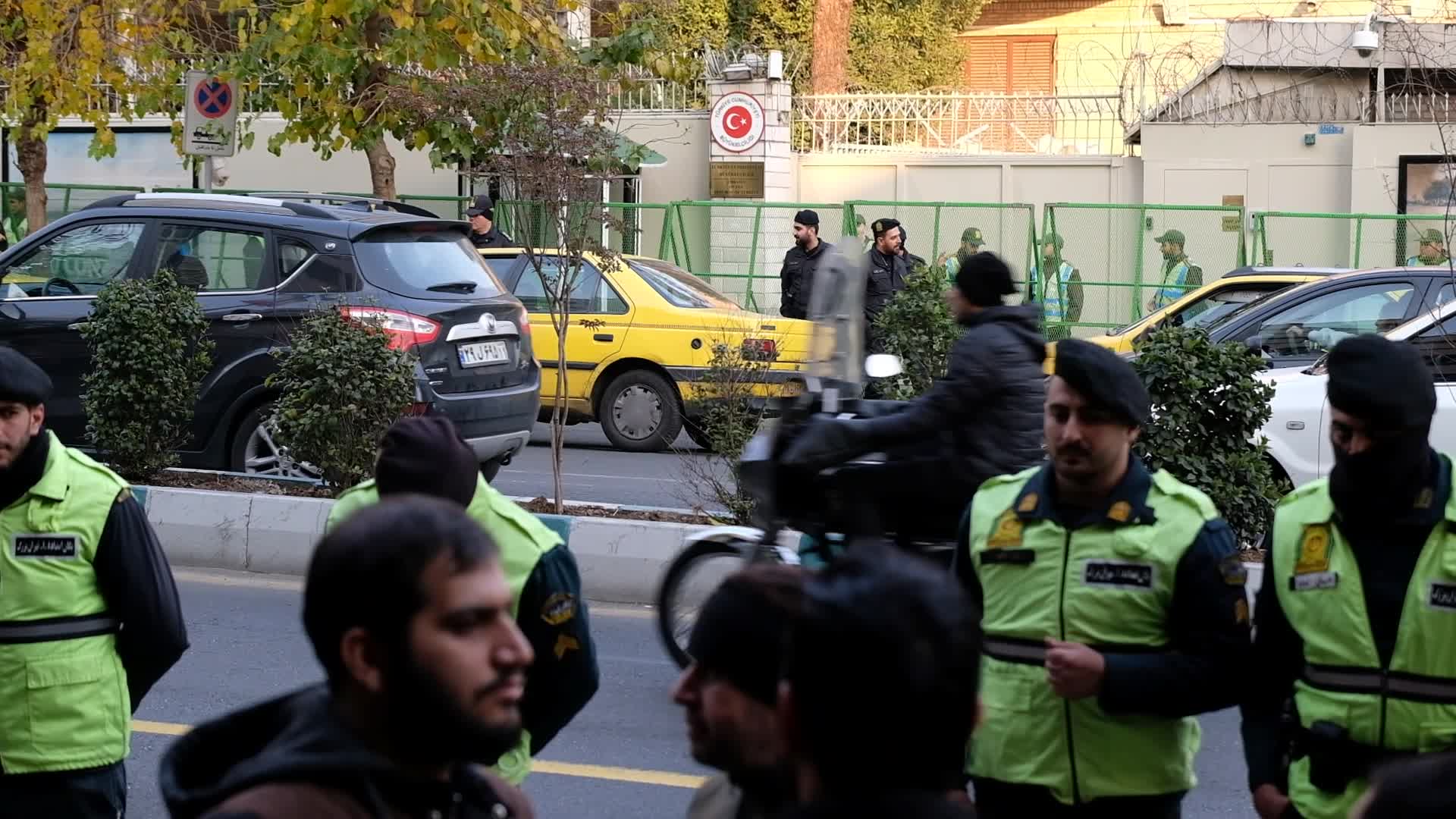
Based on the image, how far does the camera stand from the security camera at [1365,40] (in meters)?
24.8

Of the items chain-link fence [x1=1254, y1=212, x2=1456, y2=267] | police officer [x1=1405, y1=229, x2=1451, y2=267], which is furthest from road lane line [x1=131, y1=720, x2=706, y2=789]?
chain-link fence [x1=1254, y1=212, x2=1456, y2=267]

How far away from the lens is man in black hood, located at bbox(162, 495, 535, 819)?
7.00 ft

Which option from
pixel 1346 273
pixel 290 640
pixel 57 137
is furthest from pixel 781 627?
pixel 57 137

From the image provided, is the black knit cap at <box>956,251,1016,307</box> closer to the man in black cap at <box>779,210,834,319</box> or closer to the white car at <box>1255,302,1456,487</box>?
the white car at <box>1255,302,1456,487</box>

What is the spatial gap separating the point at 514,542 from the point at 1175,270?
19.9 meters

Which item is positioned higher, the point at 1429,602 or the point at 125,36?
the point at 125,36

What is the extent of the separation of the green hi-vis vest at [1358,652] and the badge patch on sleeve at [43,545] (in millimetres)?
2522

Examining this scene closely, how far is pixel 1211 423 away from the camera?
28.4ft

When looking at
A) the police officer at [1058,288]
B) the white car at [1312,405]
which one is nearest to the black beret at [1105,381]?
the white car at [1312,405]

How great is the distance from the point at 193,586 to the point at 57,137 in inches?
871

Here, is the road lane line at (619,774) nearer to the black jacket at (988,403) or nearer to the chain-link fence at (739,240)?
the black jacket at (988,403)

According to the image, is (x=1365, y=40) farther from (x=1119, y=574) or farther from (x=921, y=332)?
(x=1119, y=574)

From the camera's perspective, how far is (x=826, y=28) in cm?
3122

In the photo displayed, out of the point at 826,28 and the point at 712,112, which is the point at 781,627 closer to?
the point at 712,112
